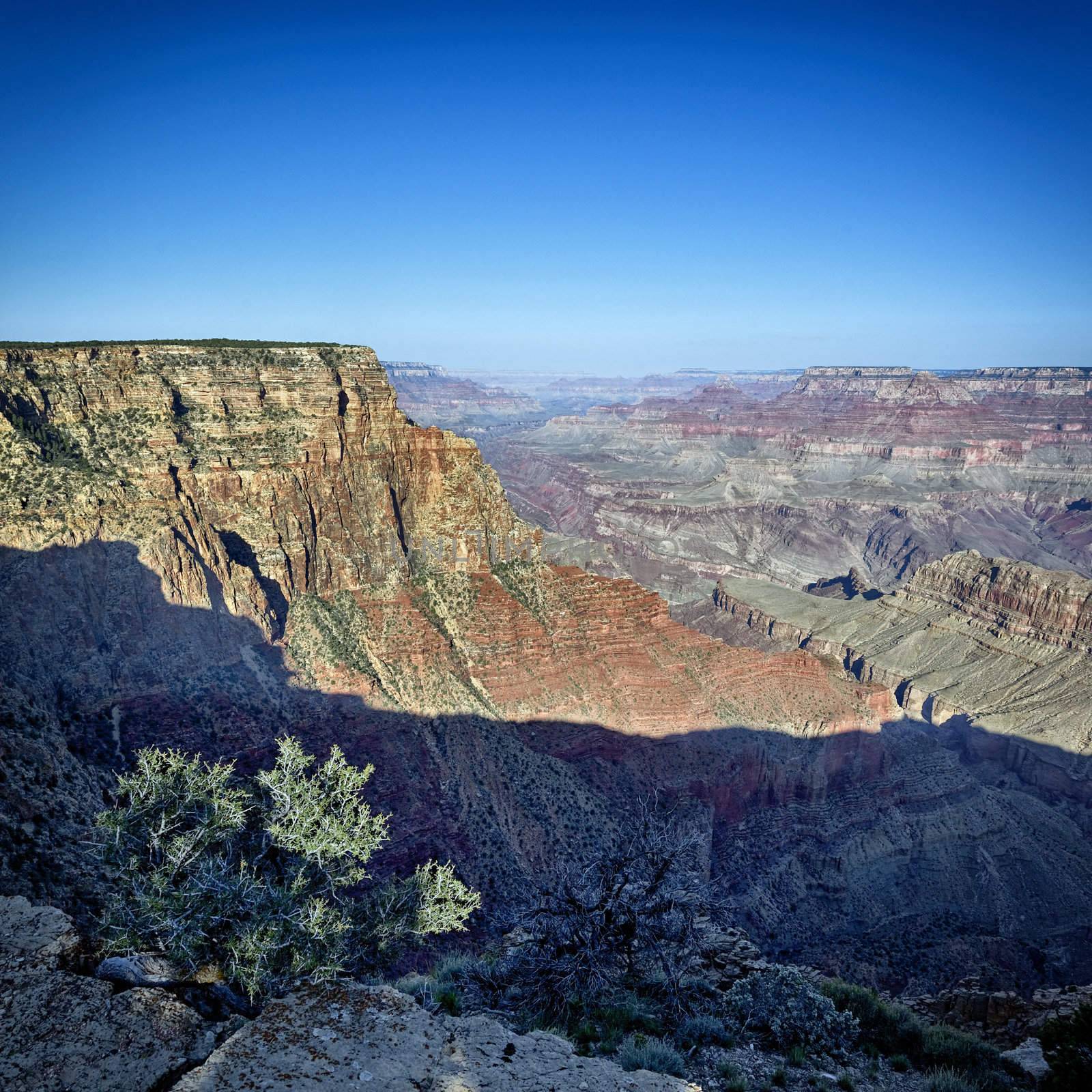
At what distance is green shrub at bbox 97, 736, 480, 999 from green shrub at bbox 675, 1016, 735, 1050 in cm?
754

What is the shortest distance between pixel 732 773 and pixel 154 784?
119 feet

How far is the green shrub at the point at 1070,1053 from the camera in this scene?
37.8ft

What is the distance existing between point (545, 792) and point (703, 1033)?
2423 centimetres

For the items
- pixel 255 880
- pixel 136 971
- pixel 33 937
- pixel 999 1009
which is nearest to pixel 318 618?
pixel 255 880

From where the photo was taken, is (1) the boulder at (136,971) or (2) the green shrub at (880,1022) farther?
(2) the green shrub at (880,1022)

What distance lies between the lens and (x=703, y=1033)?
13953 mm

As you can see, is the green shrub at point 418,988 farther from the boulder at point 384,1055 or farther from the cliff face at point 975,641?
the cliff face at point 975,641

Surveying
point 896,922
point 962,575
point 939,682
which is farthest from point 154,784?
point 962,575

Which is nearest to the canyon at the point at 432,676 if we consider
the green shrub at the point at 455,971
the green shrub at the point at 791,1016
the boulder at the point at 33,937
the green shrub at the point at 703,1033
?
the green shrub at the point at 791,1016

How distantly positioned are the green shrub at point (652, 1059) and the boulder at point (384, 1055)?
4.44 ft

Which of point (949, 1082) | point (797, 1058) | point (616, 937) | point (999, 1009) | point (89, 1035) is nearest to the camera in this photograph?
point (89, 1035)

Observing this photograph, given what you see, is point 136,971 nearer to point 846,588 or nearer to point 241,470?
point 241,470

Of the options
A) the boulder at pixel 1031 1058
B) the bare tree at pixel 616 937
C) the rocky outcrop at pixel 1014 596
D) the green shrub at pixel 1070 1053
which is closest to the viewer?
the green shrub at pixel 1070 1053

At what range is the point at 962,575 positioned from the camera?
99.5m
